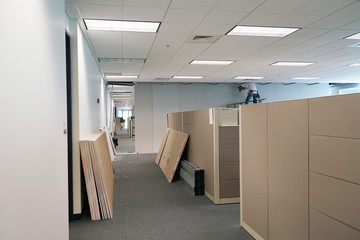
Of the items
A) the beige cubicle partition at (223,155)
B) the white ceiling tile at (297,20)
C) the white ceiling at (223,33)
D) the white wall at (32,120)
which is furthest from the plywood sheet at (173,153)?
the white wall at (32,120)

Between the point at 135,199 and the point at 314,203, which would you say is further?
the point at 135,199

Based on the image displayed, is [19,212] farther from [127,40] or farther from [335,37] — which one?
[335,37]

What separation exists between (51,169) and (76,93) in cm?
167

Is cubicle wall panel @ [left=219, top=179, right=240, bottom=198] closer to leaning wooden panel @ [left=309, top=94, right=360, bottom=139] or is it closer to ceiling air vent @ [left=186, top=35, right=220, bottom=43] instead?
leaning wooden panel @ [left=309, top=94, right=360, bottom=139]

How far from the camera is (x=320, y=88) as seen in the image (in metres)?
11.0

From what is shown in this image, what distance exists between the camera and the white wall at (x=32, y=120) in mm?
1184

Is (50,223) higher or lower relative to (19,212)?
lower

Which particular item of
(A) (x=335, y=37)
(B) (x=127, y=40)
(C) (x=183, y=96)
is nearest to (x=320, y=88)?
(C) (x=183, y=96)

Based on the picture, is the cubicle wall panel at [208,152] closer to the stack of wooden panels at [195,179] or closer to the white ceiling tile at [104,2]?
the stack of wooden panels at [195,179]

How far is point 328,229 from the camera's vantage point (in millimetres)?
1688

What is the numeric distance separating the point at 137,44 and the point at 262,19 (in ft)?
7.10

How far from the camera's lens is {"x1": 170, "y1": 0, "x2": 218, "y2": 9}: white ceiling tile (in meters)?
2.92

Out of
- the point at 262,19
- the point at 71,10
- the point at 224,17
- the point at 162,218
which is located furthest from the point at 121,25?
the point at 162,218

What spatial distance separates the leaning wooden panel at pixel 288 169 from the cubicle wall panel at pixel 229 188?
140 centimetres
